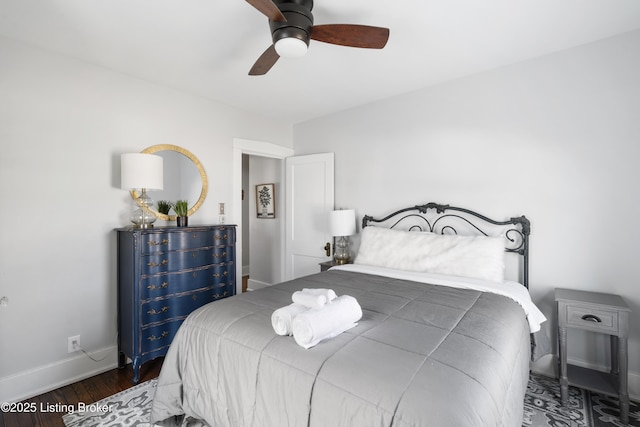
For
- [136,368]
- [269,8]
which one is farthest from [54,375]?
[269,8]

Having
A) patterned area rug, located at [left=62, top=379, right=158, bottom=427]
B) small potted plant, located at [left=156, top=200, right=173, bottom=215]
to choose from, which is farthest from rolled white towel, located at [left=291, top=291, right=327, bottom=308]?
small potted plant, located at [left=156, top=200, right=173, bottom=215]

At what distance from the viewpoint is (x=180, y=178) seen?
309cm

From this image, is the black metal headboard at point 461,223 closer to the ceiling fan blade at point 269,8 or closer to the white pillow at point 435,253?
the white pillow at point 435,253

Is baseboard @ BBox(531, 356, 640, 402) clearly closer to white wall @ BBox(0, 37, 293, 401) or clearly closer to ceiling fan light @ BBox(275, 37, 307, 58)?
ceiling fan light @ BBox(275, 37, 307, 58)

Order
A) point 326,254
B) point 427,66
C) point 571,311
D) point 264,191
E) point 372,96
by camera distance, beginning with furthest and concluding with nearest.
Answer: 1. point 264,191
2. point 326,254
3. point 372,96
4. point 427,66
5. point 571,311

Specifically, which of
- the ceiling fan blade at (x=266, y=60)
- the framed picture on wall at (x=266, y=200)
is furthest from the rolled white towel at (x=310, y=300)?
the framed picture on wall at (x=266, y=200)

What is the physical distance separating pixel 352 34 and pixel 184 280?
2351mm

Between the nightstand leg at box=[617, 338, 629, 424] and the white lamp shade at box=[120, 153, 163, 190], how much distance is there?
355 cm

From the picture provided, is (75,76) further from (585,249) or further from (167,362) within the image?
(585,249)

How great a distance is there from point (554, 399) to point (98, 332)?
3600mm

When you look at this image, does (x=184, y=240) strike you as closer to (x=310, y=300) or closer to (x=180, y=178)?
(x=180, y=178)

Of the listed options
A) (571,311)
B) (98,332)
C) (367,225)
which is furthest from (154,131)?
(571,311)

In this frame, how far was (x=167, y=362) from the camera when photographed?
1747 millimetres

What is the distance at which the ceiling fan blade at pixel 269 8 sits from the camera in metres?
1.39
